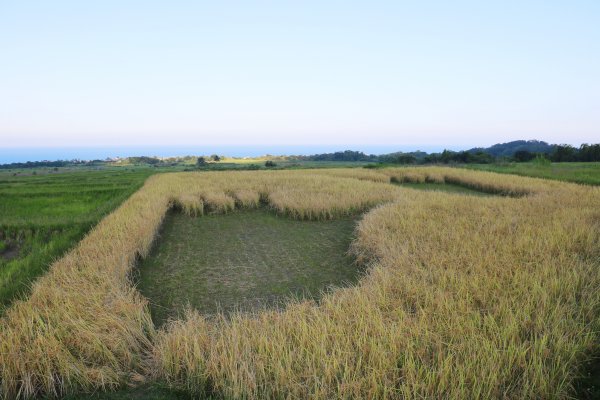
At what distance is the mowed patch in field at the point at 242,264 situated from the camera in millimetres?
3848

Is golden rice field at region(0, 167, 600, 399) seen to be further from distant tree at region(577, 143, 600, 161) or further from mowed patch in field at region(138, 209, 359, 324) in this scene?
distant tree at region(577, 143, 600, 161)

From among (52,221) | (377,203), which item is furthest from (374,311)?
(52,221)

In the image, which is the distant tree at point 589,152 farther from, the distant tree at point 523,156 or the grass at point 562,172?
the grass at point 562,172

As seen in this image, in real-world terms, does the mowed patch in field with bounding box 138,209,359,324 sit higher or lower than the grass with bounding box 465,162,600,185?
lower

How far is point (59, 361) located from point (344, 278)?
297cm

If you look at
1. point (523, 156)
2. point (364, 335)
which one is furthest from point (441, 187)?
point (523, 156)

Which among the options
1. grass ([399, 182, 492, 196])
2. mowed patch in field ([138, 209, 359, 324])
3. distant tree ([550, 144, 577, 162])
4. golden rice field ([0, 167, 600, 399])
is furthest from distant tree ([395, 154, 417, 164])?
golden rice field ([0, 167, 600, 399])

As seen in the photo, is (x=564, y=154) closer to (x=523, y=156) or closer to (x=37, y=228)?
(x=523, y=156)

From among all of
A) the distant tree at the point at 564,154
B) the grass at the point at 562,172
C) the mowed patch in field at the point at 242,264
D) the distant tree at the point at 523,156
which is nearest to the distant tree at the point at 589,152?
the distant tree at the point at 564,154

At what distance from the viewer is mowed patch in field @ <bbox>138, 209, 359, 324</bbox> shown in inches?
151

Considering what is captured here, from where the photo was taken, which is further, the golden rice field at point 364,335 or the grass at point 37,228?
the grass at point 37,228

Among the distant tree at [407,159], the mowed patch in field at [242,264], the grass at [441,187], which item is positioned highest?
the distant tree at [407,159]

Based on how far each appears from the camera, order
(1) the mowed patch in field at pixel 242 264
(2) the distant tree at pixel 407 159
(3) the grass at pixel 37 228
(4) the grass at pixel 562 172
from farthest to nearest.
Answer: (2) the distant tree at pixel 407 159 → (4) the grass at pixel 562 172 → (3) the grass at pixel 37 228 → (1) the mowed patch in field at pixel 242 264

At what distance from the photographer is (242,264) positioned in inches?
195
